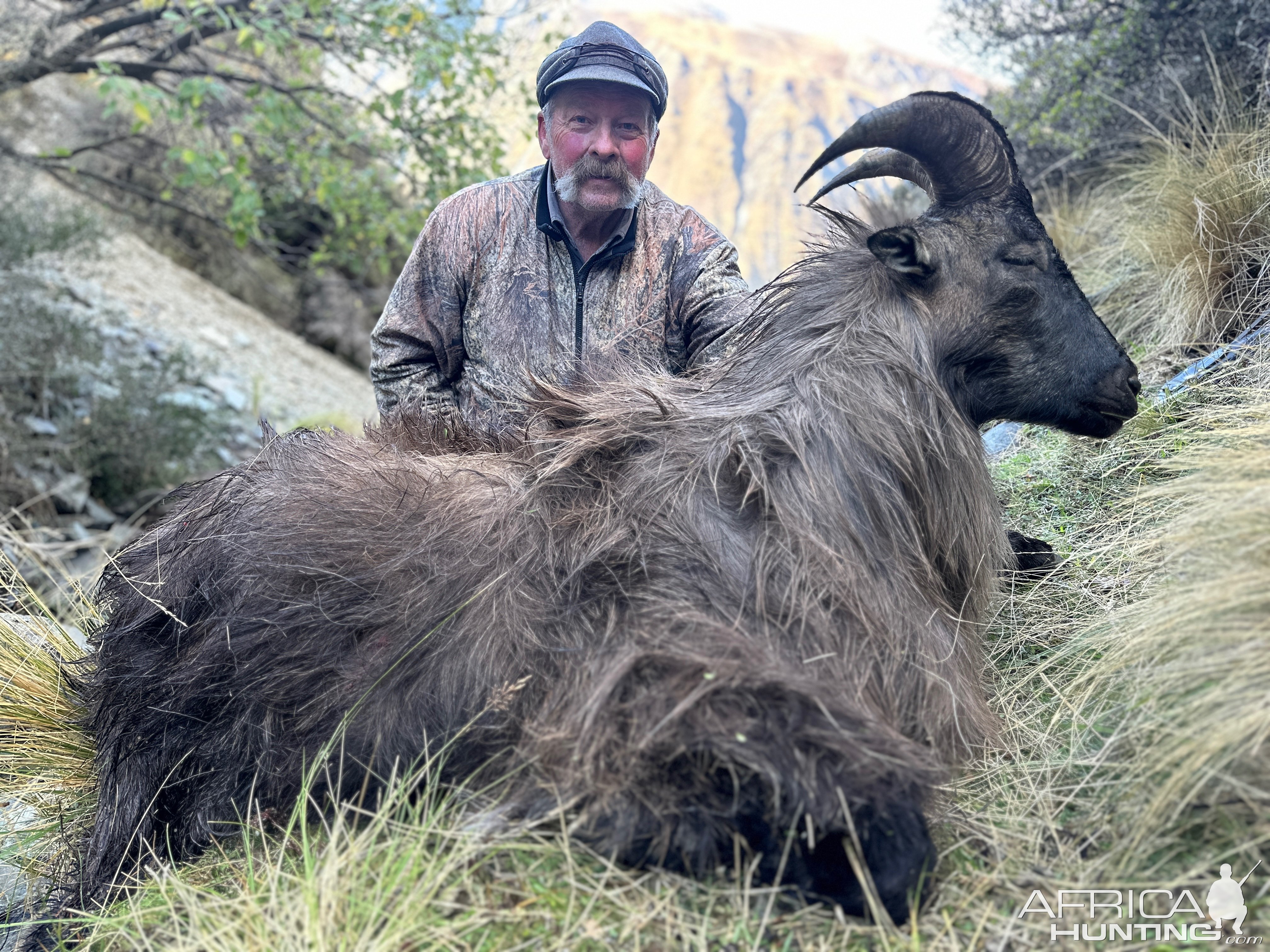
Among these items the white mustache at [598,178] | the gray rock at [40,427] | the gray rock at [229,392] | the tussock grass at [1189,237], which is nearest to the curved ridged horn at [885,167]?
the white mustache at [598,178]

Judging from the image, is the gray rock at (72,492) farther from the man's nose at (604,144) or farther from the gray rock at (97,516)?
the man's nose at (604,144)

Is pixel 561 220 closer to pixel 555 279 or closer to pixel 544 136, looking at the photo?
pixel 555 279

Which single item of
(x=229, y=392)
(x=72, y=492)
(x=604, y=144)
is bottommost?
(x=72, y=492)

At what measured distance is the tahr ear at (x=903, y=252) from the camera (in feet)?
11.3

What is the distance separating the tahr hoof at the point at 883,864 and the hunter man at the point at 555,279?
2.53 metres

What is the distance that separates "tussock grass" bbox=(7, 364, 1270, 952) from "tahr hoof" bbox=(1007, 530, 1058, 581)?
616 millimetres

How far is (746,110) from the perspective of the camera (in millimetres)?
31766

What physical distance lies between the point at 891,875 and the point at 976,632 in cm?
133

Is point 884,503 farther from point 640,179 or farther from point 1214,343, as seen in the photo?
point 1214,343

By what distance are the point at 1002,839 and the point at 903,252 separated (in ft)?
6.22

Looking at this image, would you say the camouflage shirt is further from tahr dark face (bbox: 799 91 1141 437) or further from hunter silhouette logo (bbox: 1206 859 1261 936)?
hunter silhouette logo (bbox: 1206 859 1261 936)

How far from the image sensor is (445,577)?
10.2 ft

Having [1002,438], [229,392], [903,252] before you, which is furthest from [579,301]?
[229,392]

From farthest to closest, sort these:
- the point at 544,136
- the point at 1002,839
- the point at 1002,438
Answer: the point at 1002,438
the point at 544,136
the point at 1002,839
